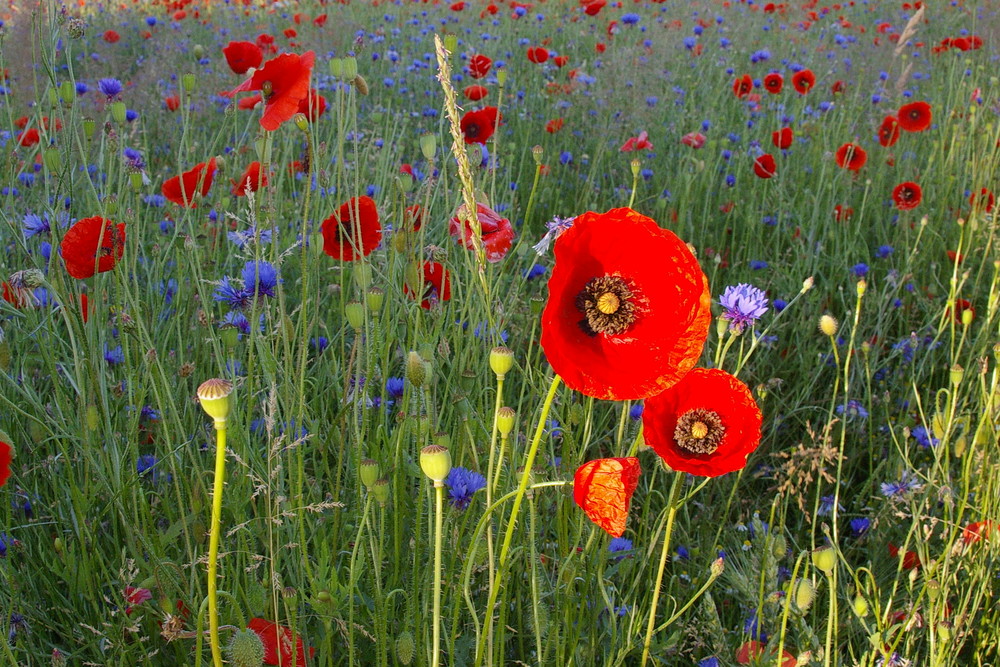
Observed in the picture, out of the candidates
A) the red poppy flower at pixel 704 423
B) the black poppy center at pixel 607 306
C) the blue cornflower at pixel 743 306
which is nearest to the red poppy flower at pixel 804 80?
the blue cornflower at pixel 743 306

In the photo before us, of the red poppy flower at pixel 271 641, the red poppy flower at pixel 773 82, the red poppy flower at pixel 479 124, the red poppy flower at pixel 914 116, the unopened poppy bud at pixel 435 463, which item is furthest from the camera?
the red poppy flower at pixel 773 82

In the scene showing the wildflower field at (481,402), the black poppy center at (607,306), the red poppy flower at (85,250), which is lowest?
the wildflower field at (481,402)

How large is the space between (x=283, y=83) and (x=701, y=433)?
2.86 ft

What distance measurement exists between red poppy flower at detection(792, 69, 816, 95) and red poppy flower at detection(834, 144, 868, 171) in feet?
2.14

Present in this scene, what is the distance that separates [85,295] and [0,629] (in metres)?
0.88

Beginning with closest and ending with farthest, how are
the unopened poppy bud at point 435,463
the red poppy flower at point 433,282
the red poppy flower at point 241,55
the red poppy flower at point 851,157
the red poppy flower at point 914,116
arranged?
the unopened poppy bud at point 435,463
the red poppy flower at point 433,282
the red poppy flower at point 241,55
the red poppy flower at point 851,157
the red poppy flower at point 914,116

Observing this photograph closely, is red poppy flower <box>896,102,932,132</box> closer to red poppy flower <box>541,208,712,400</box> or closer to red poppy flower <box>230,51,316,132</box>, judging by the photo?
red poppy flower <box>230,51,316,132</box>

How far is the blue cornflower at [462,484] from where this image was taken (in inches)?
49.1

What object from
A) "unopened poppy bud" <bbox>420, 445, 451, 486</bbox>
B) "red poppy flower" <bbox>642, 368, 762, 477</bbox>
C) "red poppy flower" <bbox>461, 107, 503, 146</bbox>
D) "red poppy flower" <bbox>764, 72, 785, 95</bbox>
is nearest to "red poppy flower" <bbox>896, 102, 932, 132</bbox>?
"red poppy flower" <bbox>764, 72, 785, 95</bbox>

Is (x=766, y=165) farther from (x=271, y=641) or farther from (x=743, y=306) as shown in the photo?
(x=271, y=641)

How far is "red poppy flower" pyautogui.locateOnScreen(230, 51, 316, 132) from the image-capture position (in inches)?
52.6

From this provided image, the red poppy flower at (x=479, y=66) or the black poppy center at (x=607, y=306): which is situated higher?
the black poppy center at (x=607, y=306)

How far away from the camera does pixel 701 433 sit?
1105mm

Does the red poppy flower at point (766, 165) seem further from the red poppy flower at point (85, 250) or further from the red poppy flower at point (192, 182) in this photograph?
the red poppy flower at point (85, 250)
